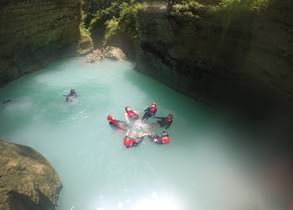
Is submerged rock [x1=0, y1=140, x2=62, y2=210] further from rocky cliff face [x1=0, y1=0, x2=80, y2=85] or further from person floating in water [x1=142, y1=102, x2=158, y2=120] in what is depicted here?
rocky cliff face [x1=0, y1=0, x2=80, y2=85]

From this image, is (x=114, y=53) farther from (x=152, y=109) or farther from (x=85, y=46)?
(x=152, y=109)

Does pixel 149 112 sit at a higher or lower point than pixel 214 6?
lower

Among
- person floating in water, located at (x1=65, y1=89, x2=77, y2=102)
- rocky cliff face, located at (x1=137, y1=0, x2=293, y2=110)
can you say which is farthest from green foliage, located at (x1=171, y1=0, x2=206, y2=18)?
person floating in water, located at (x1=65, y1=89, x2=77, y2=102)

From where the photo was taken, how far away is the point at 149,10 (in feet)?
50.3

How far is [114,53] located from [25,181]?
12591 millimetres

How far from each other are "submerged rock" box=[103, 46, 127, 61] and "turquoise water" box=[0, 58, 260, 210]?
279 cm

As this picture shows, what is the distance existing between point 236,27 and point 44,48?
464 inches

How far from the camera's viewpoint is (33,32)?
16734 mm

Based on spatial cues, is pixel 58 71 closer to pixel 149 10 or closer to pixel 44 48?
pixel 44 48

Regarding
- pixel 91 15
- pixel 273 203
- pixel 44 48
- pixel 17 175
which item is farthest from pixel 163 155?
pixel 91 15

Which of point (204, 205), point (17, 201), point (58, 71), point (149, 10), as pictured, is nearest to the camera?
point (17, 201)

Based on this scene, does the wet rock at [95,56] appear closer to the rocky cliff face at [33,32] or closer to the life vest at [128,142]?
the rocky cliff face at [33,32]

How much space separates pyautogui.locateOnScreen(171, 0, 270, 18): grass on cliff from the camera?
10.8m

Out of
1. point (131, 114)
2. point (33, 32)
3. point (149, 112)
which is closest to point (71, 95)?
point (131, 114)
